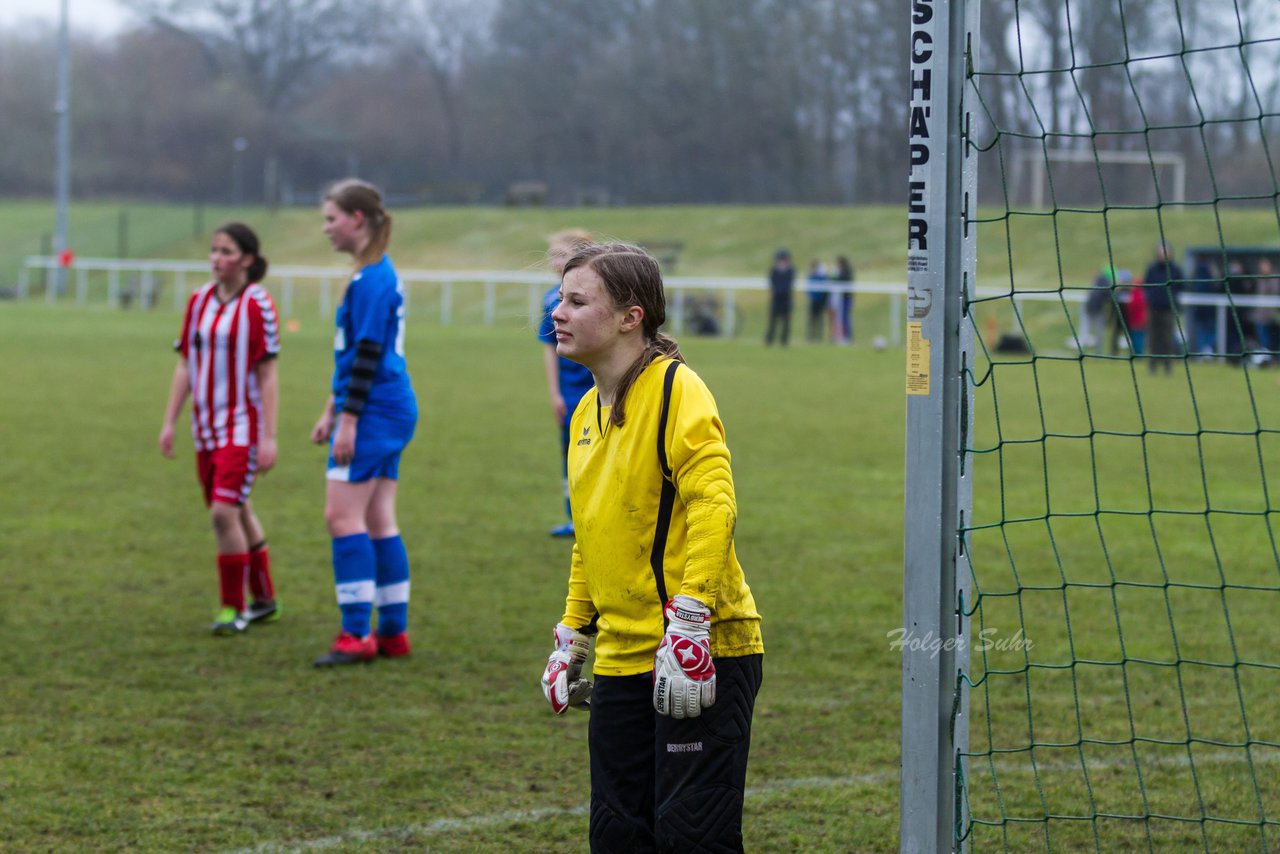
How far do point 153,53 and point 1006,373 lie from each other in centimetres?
5636

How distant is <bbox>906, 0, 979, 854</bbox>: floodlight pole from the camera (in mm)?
2975

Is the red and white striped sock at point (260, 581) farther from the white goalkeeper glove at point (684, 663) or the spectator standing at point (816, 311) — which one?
the spectator standing at point (816, 311)

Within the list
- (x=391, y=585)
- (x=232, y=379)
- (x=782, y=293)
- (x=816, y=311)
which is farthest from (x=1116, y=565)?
(x=816, y=311)

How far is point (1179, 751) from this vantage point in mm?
4379

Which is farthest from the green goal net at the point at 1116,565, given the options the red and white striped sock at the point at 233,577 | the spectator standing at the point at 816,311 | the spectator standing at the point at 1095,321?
the spectator standing at the point at 816,311

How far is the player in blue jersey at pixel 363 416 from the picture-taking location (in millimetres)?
5082

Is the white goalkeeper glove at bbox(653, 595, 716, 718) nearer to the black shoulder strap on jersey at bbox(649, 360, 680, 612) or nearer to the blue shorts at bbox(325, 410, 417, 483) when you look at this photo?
the black shoulder strap on jersey at bbox(649, 360, 680, 612)

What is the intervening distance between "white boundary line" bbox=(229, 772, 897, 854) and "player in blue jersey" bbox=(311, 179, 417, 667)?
1664 millimetres

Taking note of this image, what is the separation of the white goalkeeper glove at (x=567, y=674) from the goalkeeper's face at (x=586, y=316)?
606 mm

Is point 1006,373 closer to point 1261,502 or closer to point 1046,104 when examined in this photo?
point 1261,502

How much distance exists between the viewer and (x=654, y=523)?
9.02 feet

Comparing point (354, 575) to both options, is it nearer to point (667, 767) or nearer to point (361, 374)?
point (361, 374)

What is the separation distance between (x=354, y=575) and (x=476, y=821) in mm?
1706

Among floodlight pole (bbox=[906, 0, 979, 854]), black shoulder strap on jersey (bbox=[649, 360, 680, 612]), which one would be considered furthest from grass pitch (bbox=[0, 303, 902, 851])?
black shoulder strap on jersey (bbox=[649, 360, 680, 612])
